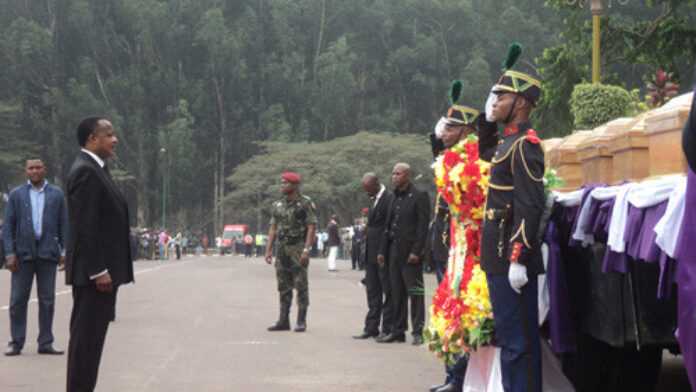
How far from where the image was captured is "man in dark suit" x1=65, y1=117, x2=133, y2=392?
7.23 meters

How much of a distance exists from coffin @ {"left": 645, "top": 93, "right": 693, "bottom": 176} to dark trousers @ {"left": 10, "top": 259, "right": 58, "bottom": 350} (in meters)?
6.82

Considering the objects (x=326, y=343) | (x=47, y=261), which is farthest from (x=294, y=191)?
(x=47, y=261)

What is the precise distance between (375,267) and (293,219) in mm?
1368

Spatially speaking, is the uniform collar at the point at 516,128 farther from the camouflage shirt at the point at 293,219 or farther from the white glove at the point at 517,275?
the camouflage shirt at the point at 293,219

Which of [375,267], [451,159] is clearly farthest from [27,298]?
[451,159]

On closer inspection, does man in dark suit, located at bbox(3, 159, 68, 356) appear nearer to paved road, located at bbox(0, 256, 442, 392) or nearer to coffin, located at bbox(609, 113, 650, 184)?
paved road, located at bbox(0, 256, 442, 392)

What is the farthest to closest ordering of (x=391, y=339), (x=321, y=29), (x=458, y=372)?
(x=321, y=29) < (x=391, y=339) < (x=458, y=372)

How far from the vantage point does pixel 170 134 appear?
3430 inches

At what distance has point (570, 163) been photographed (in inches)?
360

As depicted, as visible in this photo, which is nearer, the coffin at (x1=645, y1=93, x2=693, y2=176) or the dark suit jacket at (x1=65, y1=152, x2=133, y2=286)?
the coffin at (x1=645, y1=93, x2=693, y2=176)

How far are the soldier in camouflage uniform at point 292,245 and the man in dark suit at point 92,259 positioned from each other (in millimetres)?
6961

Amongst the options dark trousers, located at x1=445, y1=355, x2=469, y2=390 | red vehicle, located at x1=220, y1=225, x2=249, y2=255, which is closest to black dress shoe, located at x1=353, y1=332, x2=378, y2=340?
dark trousers, located at x1=445, y1=355, x2=469, y2=390

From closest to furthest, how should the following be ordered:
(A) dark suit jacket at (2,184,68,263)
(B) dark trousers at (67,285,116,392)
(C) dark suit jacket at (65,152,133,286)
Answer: (B) dark trousers at (67,285,116,392) < (C) dark suit jacket at (65,152,133,286) < (A) dark suit jacket at (2,184,68,263)

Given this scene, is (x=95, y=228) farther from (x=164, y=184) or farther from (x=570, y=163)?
(x=164, y=184)
